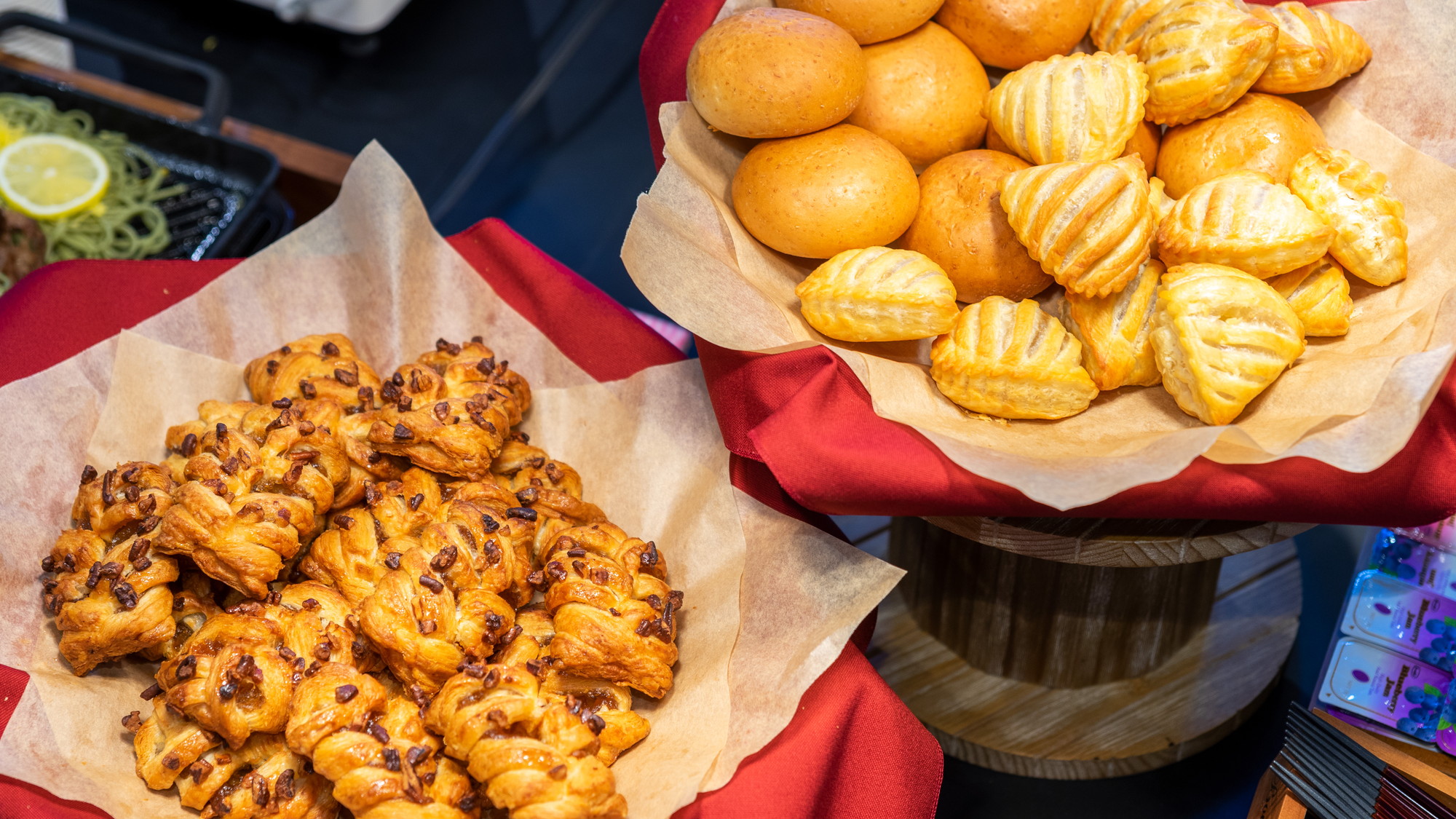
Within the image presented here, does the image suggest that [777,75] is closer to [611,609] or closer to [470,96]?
[611,609]

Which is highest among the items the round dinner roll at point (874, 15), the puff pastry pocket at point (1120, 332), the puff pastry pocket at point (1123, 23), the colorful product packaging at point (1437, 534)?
the puff pastry pocket at point (1123, 23)

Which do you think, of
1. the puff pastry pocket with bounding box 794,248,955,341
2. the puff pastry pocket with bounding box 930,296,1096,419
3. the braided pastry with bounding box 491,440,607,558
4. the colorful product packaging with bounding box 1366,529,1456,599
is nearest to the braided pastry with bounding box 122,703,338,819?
the braided pastry with bounding box 491,440,607,558

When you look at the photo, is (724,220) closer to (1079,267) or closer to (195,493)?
(1079,267)

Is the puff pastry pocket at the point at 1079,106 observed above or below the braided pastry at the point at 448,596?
above

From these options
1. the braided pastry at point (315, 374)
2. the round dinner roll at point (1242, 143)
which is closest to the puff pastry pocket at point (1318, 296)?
the round dinner roll at point (1242, 143)

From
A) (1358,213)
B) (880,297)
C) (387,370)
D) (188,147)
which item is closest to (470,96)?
(188,147)

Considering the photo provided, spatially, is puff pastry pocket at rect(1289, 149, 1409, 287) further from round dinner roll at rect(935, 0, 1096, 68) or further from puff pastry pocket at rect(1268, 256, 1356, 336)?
round dinner roll at rect(935, 0, 1096, 68)

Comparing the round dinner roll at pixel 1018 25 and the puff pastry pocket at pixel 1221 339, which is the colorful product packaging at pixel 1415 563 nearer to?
the puff pastry pocket at pixel 1221 339
